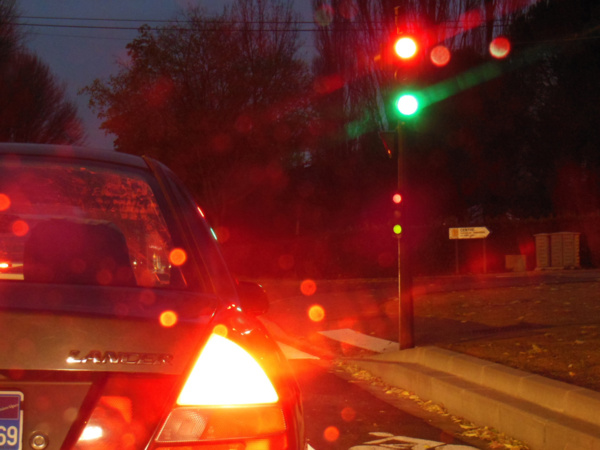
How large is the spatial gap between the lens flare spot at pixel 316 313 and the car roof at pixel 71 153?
41.7ft

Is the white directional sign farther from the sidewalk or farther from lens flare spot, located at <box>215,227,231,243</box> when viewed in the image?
lens flare spot, located at <box>215,227,231,243</box>

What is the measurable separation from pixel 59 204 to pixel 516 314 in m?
10.6

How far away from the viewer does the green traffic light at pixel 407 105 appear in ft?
32.3

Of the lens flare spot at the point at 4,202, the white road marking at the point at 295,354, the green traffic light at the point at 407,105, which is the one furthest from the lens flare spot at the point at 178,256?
the white road marking at the point at 295,354

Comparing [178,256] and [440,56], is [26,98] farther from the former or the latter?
[178,256]

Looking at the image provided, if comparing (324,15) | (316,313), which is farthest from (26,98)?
(316,313)

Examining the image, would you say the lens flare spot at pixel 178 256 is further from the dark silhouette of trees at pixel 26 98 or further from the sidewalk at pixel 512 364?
the dark silhouette of trees at pixel 26 98

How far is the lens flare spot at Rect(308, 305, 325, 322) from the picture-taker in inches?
617

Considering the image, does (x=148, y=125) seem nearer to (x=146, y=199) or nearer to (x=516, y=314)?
(x=516, y=314)

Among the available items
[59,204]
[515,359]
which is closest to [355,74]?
[515,359]

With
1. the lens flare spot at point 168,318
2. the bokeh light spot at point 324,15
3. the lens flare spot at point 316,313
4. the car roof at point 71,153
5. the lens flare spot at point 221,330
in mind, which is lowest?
the lens flare spot at point 316,313

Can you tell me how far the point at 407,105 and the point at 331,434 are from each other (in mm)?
4924

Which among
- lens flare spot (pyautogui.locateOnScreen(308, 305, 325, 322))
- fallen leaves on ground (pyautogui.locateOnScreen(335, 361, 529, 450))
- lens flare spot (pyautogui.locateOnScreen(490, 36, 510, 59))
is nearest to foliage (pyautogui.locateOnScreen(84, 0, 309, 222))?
lens flare spot (pyautogui.locateOnScreen(490, 36, 510, 59))

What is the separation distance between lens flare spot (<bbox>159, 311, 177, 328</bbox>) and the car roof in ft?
3.16
